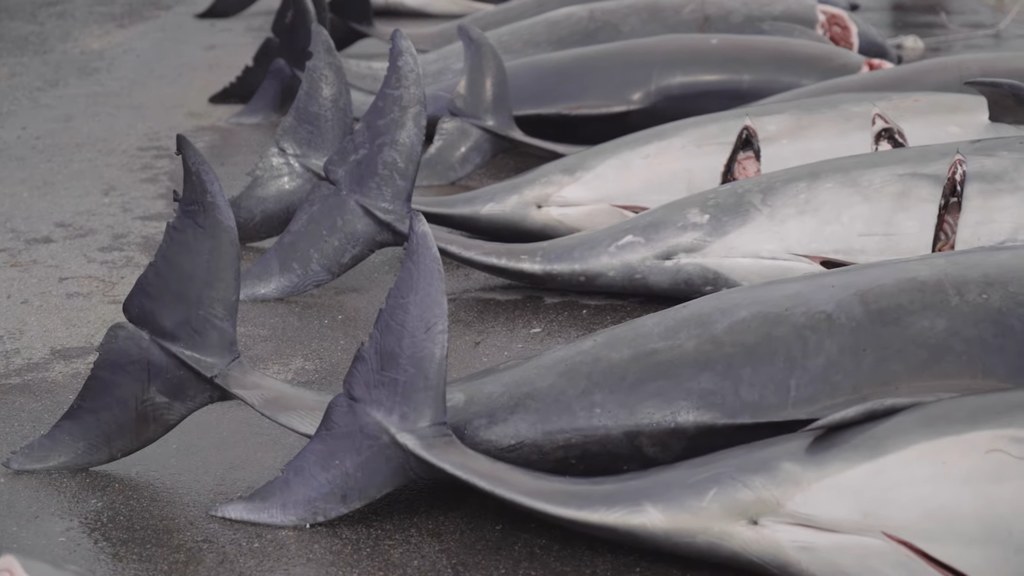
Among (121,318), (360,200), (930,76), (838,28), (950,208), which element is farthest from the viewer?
(838,28)

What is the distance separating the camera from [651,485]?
8.47ft

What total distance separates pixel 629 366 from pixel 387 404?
507mm

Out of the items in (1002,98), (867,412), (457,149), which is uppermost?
(1002,98)

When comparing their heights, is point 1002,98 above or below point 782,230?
above

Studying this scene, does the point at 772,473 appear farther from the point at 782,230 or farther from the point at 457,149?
the point at 457,149

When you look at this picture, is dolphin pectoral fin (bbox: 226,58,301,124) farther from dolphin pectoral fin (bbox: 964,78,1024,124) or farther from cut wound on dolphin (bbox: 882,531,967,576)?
cut wound on dolphin (bbox: 882,531,967,576)

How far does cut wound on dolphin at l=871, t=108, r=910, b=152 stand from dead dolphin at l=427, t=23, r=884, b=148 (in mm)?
1032

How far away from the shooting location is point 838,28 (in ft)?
22.6

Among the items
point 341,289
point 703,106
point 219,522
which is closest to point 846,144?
point 703,106

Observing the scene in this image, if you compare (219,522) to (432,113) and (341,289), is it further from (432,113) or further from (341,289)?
(432,113)

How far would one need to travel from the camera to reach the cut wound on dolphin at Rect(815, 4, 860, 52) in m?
6.85

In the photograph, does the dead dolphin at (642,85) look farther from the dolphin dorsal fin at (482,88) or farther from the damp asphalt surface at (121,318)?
the damp asphalt surface at (121,318)

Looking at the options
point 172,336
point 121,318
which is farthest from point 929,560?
point 121,318

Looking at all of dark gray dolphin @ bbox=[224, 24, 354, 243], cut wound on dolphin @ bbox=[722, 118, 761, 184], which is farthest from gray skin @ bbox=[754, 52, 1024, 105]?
dark gray dolphin @ bbox=[224, 24, 354, 243]
